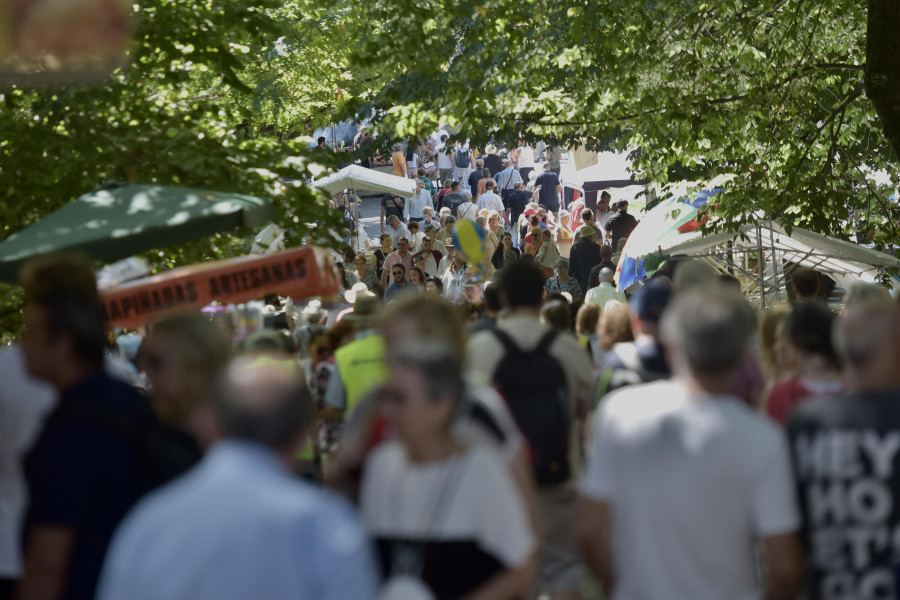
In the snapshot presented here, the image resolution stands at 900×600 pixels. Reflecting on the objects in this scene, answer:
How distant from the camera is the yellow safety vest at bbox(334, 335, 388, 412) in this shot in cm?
702

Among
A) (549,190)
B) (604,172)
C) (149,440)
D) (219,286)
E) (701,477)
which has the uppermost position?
(604,172)

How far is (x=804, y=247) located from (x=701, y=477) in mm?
12448

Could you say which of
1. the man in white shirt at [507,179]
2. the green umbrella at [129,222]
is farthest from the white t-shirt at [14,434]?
the man in white shirt at [507,179]

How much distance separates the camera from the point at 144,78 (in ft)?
34.5

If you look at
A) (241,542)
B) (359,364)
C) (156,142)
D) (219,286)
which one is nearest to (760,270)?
(156,142)

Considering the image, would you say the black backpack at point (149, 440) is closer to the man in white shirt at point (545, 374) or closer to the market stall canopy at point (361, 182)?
the man in white shirt at point (545, 374)

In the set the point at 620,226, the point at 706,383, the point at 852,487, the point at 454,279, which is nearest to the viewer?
the point at 706,383

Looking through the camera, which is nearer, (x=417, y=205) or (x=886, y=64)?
(x=886, y=64)

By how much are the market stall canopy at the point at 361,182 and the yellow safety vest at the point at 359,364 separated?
17.5 m

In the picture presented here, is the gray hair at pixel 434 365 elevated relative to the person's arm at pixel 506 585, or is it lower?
elevated

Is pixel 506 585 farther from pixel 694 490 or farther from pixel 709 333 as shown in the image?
pixel 709 333

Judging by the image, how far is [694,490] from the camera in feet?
12.2

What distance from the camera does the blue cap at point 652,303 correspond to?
5.75 metres

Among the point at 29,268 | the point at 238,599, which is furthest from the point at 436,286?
the point at 238,599
